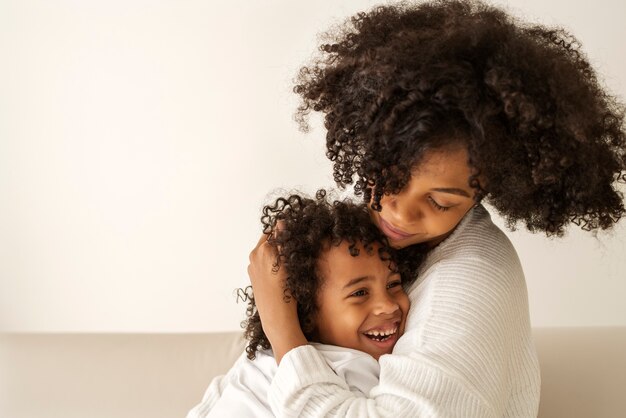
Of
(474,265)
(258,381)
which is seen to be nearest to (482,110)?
(474,265)

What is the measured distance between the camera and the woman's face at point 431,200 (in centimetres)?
147

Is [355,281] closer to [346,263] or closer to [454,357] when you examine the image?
[346,263]

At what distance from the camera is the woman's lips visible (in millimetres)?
1669

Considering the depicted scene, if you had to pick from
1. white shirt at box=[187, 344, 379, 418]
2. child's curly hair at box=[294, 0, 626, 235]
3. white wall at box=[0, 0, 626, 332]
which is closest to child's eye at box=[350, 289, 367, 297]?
white shirt at box=[187, 344, 379, 418]

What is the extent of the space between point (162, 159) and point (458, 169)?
2.14 meters

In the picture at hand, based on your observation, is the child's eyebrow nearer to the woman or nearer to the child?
the child

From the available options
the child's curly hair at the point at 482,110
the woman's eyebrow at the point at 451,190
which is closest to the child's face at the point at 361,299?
the child's curly hair at the point at 482,110

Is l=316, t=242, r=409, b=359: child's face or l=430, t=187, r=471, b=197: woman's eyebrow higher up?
l=430, t=187, r=471, b=197: woman's eyebrow

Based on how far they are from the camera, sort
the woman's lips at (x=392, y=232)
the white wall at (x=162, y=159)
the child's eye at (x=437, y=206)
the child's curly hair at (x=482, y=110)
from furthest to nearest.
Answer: the white wall at (x=162, y=159), the woman's lips at (x=392, y=232), the child's eye at (x=437, y=206), the child's curly hair at (x=482, y=110)

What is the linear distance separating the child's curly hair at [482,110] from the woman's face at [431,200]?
0.02 m

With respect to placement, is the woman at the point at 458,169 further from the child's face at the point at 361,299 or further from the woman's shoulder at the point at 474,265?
the child's face at the point at 361,299

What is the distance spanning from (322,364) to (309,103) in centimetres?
56

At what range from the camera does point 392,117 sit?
149 cm

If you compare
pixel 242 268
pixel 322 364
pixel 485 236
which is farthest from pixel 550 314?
pixel 322 364
